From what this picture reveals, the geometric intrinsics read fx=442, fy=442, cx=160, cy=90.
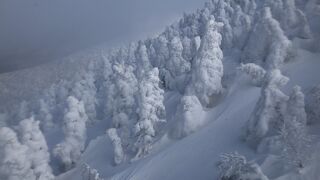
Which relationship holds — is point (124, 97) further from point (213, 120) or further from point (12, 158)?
point (213, 120)

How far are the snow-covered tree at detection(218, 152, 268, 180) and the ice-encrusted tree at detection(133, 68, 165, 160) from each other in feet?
48.9

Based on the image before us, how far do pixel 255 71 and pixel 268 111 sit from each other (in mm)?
9262

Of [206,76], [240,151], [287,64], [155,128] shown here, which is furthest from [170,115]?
[240,151]

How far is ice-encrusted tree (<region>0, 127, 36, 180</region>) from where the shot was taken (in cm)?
3950

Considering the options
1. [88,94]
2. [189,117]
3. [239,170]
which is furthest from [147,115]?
[88,94]

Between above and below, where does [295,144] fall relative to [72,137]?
above

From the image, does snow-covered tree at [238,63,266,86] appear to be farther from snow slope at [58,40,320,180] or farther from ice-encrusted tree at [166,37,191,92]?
ice-encrusted tree at [166,37,191,92]

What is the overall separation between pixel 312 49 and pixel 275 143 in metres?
15.8

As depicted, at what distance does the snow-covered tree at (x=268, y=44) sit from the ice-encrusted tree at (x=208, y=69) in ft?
12.5

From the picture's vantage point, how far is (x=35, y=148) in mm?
44375

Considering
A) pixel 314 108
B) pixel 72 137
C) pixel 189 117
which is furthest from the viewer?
pixel 72 137

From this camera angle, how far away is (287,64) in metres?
38.9

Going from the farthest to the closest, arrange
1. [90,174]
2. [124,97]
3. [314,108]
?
[124,97]
[90,174]
[314,108]

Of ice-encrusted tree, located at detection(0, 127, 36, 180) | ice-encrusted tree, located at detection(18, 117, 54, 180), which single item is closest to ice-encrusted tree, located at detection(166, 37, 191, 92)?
ice-encrusted tree, located at detection(18, 117, 54, 180)
